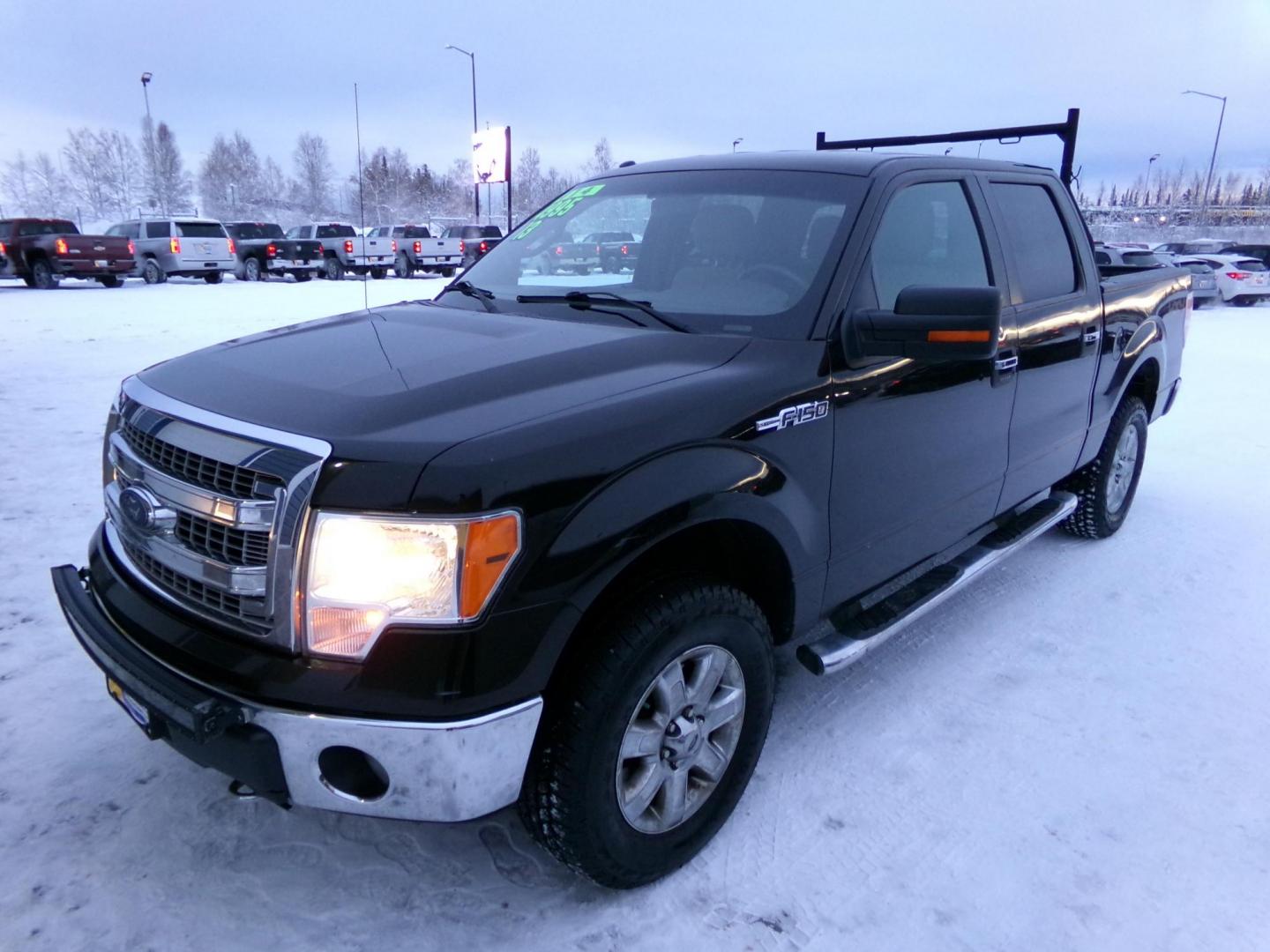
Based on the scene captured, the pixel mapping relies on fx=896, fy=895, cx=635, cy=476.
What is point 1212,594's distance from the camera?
4.30 meters

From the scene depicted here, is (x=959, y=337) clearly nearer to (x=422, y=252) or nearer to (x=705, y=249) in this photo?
(x=705, y=249)

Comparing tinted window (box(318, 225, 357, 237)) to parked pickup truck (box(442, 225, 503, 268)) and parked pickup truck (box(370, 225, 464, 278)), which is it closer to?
parked pickup truck (box(370, 225, 464, 278))

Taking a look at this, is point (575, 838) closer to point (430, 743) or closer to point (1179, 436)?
point (430, 743)

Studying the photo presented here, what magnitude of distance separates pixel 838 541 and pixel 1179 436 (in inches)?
242

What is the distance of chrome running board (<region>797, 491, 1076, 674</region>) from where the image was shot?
2.83 metres

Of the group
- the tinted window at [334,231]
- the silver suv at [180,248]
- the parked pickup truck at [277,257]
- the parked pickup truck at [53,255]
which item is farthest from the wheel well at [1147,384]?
the tinted window at [334,231]

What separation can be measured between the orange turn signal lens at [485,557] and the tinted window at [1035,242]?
2615mm

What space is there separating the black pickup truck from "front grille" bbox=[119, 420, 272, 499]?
0.01 metres

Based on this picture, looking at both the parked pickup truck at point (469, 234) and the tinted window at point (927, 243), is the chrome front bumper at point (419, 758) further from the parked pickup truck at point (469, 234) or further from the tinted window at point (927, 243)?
the parked pickup truck at point (469, 234)

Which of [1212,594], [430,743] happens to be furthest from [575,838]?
[1212,594]

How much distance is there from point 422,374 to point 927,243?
6.26 feet

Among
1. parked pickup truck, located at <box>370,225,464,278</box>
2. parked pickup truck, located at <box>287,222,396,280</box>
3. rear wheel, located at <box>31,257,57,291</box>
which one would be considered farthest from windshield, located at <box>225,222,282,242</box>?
rear wheel, located at <box>31,257,57,291</box>

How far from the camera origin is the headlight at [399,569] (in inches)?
73.1

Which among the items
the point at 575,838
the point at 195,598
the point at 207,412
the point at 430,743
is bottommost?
the point at 575,838
